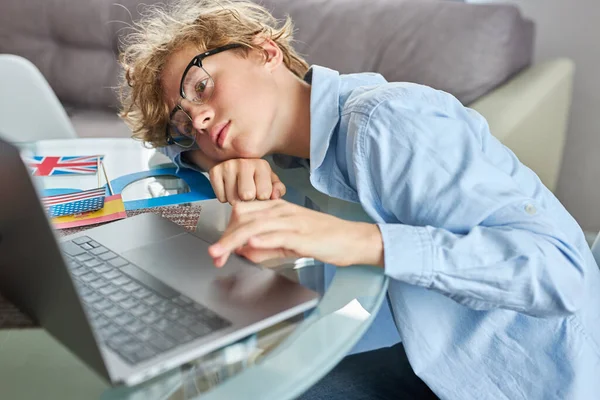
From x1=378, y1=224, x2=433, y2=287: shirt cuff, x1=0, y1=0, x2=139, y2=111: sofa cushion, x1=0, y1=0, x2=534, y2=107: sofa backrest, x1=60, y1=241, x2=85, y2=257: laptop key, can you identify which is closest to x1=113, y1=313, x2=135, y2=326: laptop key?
x1=60, y1=241, x2=85, y2=257: laptop key

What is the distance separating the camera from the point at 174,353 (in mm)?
623

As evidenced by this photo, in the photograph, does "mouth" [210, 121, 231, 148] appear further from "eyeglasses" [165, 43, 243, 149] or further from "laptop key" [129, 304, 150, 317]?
"laptop key" [129, 304, 150, 317]

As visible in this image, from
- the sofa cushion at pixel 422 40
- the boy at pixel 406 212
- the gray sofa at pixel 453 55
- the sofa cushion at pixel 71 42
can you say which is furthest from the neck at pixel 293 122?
the sofa cushion at pixel 71 42

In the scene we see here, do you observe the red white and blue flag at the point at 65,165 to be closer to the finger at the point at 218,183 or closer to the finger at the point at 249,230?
the finger at the point at 218,183

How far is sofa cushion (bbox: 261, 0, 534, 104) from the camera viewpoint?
196 centimetres

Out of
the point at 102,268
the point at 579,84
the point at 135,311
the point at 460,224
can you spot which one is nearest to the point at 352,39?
the point at 579,84

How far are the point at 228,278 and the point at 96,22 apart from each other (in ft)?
6.97

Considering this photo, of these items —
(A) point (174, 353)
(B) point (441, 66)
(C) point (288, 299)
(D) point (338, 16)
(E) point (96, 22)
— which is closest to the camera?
(A) point (174, 353)

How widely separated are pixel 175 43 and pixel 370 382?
0.73 meters

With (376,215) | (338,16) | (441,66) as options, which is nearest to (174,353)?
(376,215)

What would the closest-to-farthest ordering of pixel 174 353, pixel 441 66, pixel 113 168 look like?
1. pixel 174 353
2. pixel 113 168
3. pixel 441 66

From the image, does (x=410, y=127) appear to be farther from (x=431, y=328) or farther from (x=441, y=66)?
(x=441, y=66)

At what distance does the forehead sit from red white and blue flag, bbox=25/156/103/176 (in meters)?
0.25

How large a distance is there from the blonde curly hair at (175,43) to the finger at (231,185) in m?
0.26
